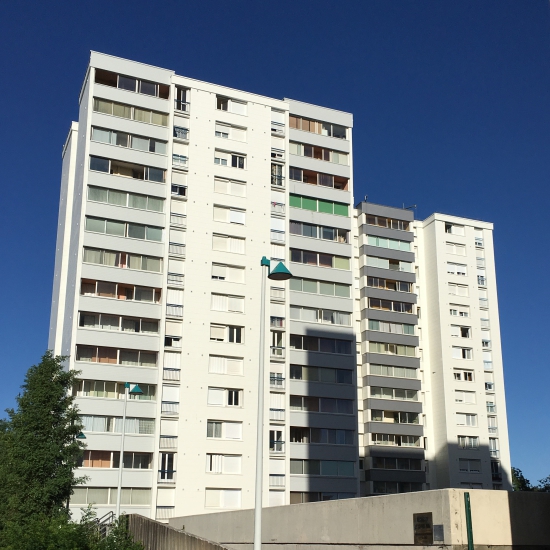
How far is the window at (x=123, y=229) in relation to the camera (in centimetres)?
5403

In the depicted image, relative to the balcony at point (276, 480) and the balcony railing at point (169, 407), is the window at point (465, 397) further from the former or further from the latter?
the balcony railing at point (169, 407)

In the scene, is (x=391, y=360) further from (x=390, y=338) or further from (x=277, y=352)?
(x=277, y=352)

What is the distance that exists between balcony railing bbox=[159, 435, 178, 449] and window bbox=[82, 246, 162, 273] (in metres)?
11.8

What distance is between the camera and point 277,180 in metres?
60.9

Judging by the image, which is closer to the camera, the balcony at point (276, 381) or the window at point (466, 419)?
the balcony at point (276, 381)

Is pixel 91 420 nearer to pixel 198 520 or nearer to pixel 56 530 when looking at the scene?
pixel 198 520

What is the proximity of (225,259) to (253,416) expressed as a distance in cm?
1169

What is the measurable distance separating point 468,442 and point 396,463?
9.92 metres

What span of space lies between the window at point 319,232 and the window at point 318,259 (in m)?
1.37

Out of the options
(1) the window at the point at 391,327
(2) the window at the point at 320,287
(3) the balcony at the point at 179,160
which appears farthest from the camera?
(1) the window at the point at 391,327

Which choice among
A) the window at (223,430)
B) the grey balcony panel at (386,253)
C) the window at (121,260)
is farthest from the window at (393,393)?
the window at (121,260)

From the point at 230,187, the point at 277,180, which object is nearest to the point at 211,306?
the point at 230,187

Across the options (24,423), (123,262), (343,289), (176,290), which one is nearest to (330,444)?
(343,289)

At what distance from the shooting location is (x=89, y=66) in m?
56.9
